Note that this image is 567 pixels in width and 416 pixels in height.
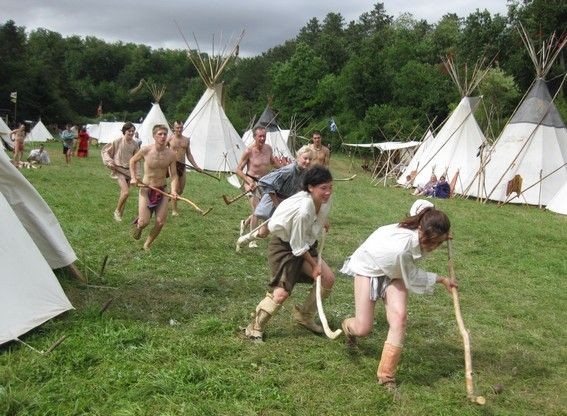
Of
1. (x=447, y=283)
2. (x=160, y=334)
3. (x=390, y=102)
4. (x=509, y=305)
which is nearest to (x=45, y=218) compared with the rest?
(x=160, y=334)

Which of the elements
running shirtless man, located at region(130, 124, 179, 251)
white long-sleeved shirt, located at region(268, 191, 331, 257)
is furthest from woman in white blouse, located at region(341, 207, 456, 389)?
running shirtless man, located at region(130, 124, 179, 251)

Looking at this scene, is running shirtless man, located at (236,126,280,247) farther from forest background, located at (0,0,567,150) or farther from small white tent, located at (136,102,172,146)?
small white tent, located at (136,102,172,146)

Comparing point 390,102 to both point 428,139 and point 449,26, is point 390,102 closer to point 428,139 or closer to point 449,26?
point 449,26

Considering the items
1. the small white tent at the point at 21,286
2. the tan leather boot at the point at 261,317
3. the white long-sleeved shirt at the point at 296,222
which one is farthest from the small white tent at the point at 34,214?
the white long-sleeved shirt at the point at 296,222

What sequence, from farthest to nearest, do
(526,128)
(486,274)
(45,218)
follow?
1. (526,128)
2. (486,274)
3. (45,218)

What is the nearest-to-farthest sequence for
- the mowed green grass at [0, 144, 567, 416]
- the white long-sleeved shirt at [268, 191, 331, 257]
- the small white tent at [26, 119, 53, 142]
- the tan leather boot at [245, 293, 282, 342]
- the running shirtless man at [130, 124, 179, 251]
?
the mowed green grass at [0, 144, 567, 416] < the white long-sleeved shirt at [268, 191, 331, 257] < the tan leather boot at [245, 293, 282, 342] < the running shirtless man at [130, 124, 179, 251] < the small white tent at [26, 119, 53, 142]

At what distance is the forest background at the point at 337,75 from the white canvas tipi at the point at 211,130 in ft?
29.2

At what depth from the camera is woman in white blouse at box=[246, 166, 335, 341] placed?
14.2 feet

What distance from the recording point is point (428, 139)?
75.2 feet

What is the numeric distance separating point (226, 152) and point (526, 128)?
399 inches

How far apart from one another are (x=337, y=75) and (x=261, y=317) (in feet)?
182

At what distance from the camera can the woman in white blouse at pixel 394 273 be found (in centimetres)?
385

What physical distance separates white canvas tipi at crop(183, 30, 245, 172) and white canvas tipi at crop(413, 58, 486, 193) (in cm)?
688

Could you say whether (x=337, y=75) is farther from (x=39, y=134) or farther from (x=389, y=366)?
(x=389, y=366)
